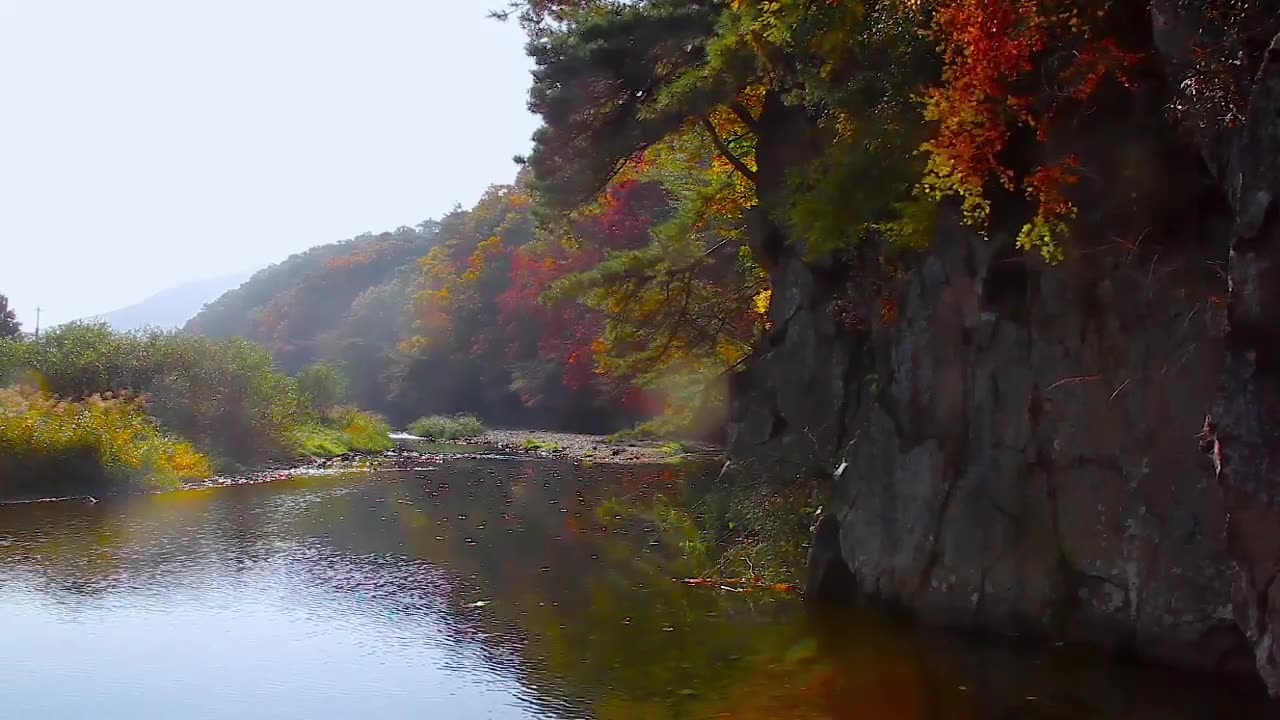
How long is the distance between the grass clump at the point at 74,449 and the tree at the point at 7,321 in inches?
853

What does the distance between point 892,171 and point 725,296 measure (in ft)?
32.2

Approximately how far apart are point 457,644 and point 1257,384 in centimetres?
653

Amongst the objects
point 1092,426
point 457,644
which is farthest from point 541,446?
point 1092,426

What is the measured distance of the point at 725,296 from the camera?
755 inches

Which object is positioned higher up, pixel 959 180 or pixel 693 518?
pixel 959 180

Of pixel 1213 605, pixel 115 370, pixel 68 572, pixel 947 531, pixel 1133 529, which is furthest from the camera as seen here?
pixel 115 370

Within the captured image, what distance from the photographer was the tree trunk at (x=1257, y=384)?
5289 millimetres

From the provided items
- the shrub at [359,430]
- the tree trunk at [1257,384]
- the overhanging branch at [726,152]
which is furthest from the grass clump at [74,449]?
the tree trunk at [1257,384]

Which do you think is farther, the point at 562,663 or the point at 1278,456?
the point at 562,663

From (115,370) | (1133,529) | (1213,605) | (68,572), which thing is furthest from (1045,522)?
(115,370)

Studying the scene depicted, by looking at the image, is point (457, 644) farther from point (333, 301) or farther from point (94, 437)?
point (333, 301)

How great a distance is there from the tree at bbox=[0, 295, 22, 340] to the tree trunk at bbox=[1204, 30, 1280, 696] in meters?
43.8

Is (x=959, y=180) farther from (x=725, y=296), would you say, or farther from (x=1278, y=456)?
(x=725, y=296)

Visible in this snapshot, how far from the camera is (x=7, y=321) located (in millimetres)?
40875
